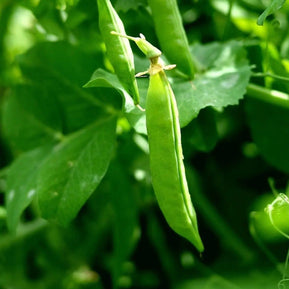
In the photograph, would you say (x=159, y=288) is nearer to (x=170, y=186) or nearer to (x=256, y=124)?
(x=256, y=124)

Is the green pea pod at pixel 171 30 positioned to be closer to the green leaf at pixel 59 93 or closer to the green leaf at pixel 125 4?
the green leaf at pixel 125 4

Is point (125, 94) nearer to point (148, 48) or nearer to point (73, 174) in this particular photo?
point (148, 48)

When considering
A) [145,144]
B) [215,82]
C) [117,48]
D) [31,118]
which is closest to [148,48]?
[117,48]

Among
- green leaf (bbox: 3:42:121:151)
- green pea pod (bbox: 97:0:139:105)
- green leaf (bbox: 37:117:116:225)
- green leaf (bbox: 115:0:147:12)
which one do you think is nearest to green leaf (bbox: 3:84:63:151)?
green leaf (bbox: 3:42:121:151)

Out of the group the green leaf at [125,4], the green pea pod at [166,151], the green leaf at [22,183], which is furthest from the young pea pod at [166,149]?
the green leaf at [22,183]

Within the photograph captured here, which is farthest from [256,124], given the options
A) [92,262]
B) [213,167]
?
[92,262]

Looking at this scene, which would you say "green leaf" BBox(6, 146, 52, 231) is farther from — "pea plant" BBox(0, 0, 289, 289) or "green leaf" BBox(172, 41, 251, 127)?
"green leaf" BBox(172, 41, 251, 127)

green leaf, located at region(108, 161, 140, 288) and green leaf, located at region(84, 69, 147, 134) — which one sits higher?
green leaf, located at region(84, 69, 147, 134)
